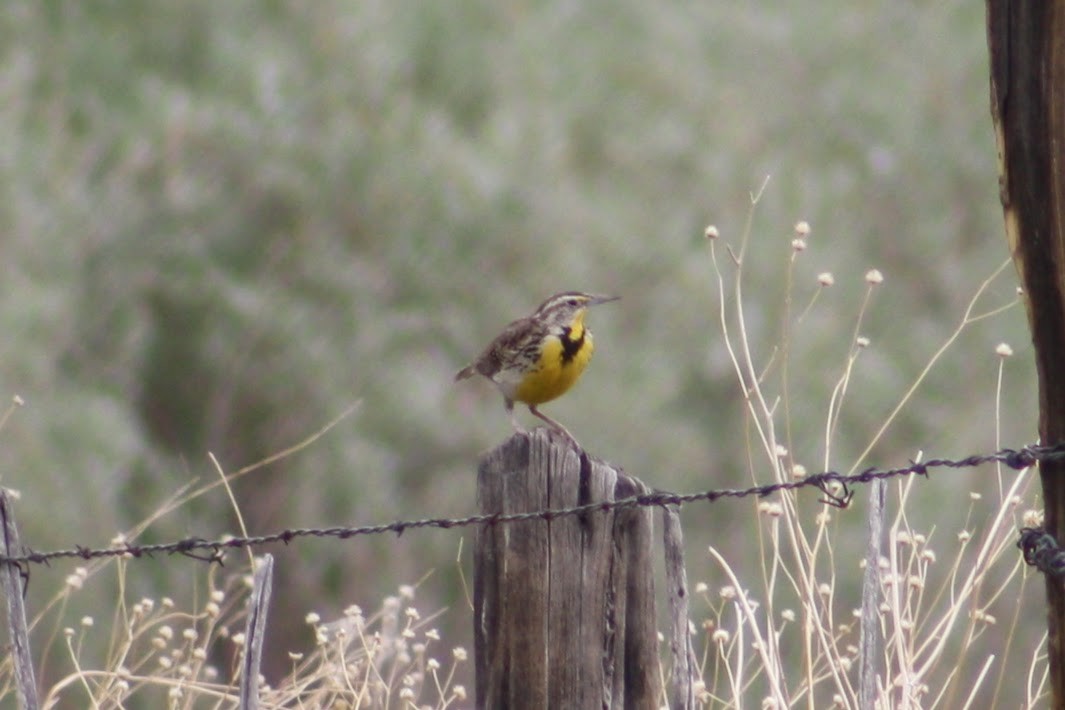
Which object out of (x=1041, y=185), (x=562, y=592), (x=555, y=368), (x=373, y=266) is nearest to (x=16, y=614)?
(x=562, y=592)

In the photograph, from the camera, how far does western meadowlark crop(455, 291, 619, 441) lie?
266 inches

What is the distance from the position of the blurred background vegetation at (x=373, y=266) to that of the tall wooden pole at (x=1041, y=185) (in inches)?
347

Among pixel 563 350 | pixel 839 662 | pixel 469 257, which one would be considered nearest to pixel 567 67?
pixel 469 257

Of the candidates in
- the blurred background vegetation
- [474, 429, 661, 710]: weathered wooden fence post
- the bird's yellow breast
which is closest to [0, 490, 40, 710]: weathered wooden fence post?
[474, 429, 661, 710]: weathered wooden fence post

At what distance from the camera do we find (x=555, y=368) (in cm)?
674

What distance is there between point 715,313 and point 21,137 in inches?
189

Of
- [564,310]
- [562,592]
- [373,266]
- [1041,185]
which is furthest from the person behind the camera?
[373,266]

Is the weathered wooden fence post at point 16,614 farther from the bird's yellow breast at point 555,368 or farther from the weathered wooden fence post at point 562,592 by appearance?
the bird's yellow breast at point 555,368

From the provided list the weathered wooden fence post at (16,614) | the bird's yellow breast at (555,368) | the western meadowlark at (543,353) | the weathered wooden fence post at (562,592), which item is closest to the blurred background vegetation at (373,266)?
the western meadowlark at (543,353)

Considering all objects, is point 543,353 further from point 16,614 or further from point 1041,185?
point 1041,185

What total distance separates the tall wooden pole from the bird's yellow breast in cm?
381

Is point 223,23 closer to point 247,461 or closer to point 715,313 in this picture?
point 247,461

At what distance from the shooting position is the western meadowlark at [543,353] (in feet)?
22.2

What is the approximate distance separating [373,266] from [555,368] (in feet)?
20.3
